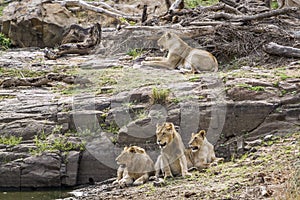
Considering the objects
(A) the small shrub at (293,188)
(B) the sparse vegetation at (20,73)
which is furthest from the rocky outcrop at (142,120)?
(A) the small shrub at (293,188)

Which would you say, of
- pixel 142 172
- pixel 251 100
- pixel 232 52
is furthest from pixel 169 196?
pixel 232 52

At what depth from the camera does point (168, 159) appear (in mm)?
11383

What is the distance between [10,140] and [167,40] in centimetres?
486

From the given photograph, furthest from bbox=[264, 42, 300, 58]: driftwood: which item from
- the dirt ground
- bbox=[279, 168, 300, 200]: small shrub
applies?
bbox=[279, 168, 300, 200]: small shrub

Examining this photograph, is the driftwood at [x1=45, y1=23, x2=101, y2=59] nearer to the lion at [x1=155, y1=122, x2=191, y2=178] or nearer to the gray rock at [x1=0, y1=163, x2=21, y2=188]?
the gray rock at [x1=0, y1=163, x2=21, y2=188]

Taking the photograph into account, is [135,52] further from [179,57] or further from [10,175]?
[10,175]

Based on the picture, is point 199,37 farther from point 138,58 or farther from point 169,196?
point 169,196

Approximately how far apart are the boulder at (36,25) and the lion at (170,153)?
11667 mm

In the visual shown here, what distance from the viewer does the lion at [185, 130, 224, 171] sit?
460 inches

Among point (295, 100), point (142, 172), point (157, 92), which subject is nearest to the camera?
point (142, 172)

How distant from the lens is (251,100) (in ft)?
42.9

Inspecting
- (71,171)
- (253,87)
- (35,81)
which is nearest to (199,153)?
(253,87)

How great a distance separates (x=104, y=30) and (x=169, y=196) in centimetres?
1220

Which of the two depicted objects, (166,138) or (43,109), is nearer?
(166,138)
